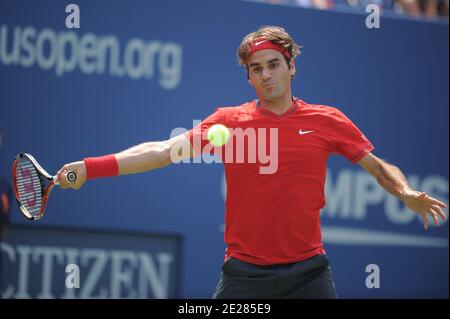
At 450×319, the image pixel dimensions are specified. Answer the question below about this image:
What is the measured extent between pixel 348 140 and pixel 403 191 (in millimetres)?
424

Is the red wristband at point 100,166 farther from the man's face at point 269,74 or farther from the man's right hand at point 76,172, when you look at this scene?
the man's face at point 269,74

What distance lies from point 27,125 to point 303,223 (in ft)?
12.5

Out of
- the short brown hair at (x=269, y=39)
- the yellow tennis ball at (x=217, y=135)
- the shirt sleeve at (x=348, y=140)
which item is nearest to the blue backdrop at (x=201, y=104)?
the short brown hair at (x=269, y=39)

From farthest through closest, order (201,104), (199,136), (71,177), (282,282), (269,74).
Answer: (201,104) < (269,74) < (199,136) < (282,282) < (71,177)

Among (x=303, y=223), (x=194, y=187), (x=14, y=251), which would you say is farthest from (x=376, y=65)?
(x=303, y=223)

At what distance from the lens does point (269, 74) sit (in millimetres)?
5133

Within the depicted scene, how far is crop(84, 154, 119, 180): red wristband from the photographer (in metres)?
4.76

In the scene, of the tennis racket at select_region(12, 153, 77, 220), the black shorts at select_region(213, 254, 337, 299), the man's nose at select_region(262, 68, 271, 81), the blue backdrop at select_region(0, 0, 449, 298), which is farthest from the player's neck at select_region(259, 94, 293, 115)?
the blue backdrop at select_region(0, 0, 449, 298)

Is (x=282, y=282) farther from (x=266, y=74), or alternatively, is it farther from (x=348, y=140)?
(x=266, y=74)

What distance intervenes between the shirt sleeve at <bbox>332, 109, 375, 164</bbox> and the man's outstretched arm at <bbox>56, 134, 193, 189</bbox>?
0.85 metres

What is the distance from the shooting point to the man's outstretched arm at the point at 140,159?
4.73m

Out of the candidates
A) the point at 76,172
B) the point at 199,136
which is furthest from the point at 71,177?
the point at 199,136

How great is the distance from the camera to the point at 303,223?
4895 mm

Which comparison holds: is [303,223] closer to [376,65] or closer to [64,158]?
[64,158]
